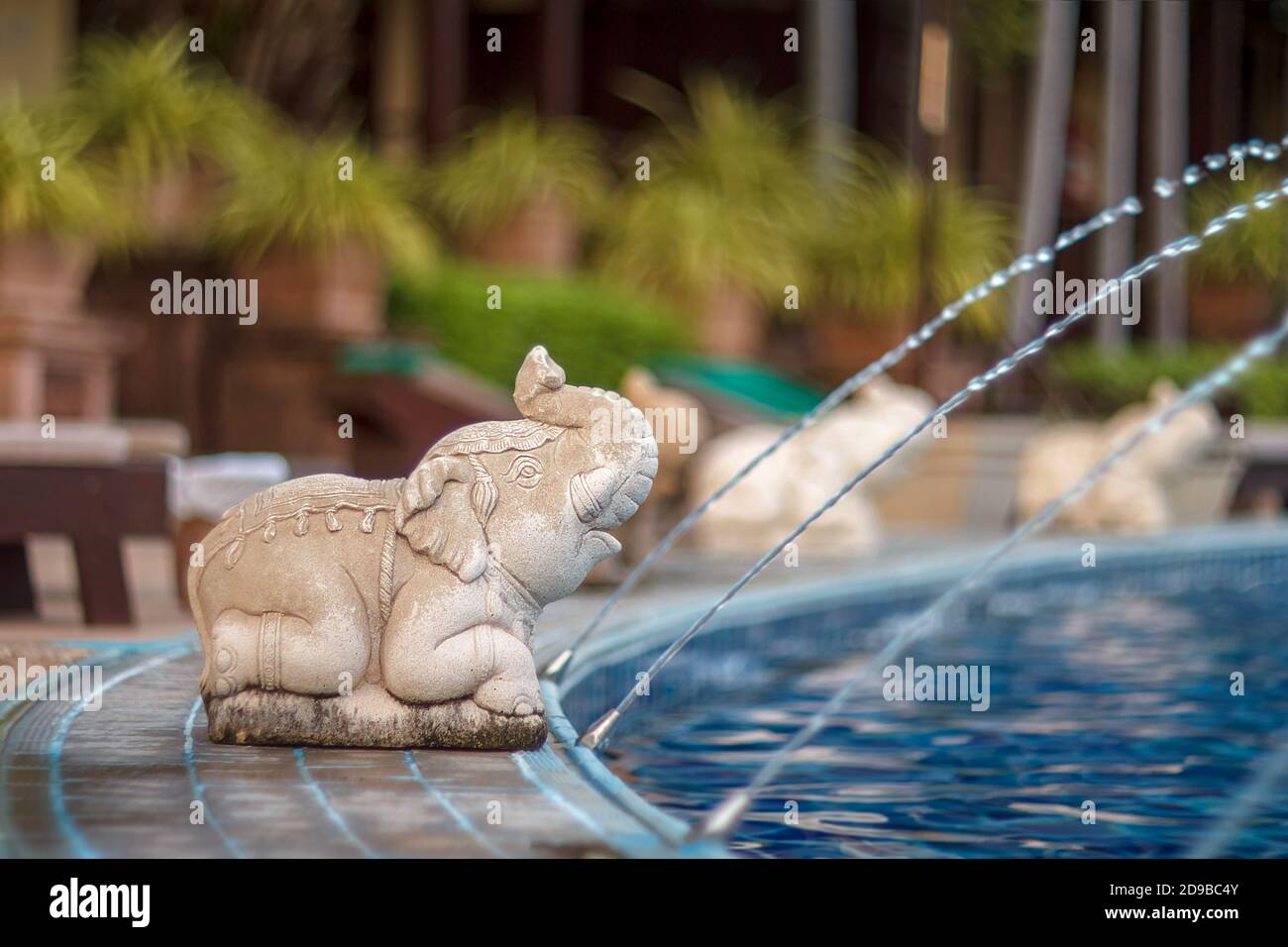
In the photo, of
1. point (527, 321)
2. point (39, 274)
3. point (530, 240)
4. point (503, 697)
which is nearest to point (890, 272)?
point (530, 240)

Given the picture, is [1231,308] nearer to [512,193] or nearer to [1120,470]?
[1120,470]

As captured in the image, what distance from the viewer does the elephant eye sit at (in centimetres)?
449

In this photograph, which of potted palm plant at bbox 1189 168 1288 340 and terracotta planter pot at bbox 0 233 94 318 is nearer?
terracotta planter pot at bbox 0 233 94 318

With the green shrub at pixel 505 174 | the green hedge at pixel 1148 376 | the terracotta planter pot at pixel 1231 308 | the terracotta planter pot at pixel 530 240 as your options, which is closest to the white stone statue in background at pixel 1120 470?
the green hedge at pixel 1148 376

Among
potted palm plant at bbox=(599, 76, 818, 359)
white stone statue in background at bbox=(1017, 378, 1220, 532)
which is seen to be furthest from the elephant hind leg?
potted palm plant at bbox=(599, 76, 818, 359)

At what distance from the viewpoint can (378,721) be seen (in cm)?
451

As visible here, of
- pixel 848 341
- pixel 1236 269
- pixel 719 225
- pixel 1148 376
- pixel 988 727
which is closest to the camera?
pixel 988 727

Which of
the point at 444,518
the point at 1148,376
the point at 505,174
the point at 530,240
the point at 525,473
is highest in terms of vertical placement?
the point at 505,174

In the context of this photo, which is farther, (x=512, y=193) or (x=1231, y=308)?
(x=1231, y=308)

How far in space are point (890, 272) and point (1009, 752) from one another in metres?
10.6

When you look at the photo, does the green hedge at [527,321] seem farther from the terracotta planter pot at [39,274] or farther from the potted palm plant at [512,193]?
the terracotta planter pot at [39,274]

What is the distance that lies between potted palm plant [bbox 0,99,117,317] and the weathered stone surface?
5.97m

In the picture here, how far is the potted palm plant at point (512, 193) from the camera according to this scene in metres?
14.6

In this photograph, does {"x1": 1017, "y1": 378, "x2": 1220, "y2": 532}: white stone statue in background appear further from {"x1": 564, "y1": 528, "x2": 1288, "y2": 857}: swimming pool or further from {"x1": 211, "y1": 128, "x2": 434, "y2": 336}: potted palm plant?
{"x1": 211, "y1": 128, "x2": 434, "y2": 336}: potted palm plant
